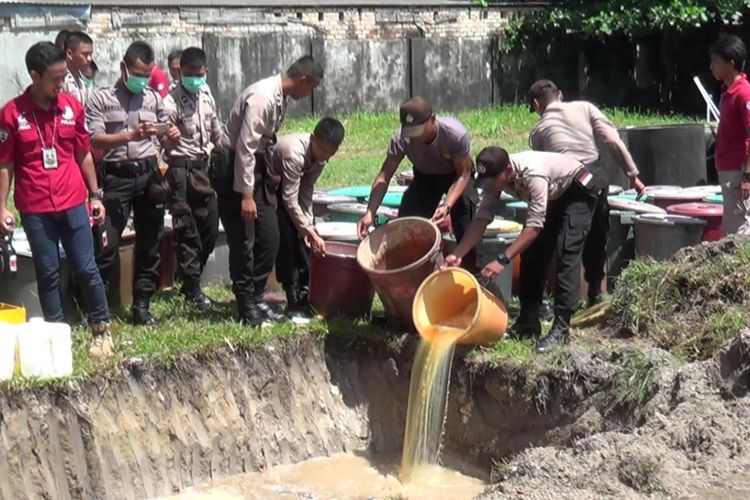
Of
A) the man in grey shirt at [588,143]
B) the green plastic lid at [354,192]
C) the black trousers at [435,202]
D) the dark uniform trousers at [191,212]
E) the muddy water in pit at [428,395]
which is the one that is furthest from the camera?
the green plastic lid at [354,192]

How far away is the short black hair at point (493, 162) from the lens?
8.30 metres

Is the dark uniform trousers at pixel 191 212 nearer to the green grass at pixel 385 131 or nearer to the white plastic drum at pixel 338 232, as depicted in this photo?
the white plastic drum at pixel 338 232

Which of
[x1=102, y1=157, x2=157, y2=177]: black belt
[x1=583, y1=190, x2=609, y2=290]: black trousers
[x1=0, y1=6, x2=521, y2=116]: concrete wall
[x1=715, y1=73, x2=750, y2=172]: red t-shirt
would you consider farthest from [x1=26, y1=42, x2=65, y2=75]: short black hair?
[x1=0, y1=6, x2=521, y2=116]: concrete wall

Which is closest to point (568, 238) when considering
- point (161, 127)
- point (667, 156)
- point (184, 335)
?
point (184, 335)

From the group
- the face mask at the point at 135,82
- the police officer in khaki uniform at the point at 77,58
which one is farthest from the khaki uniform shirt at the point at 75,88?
the face mask at the point at 135,82

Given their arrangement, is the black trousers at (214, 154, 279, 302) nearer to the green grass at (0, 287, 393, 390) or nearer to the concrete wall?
the green grass at (0, 287, 393, 390)

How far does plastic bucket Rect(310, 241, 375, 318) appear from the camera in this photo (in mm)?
9391

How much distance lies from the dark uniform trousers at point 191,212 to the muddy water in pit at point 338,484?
1846 millimetres

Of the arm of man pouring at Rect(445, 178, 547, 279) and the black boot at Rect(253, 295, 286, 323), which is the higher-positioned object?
the arm of man pouring at Rect(445, 178, 547, 279)

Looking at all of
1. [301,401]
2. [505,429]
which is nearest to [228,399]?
[301,401]

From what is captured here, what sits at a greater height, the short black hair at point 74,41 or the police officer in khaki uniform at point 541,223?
the short black hair at point 74,41

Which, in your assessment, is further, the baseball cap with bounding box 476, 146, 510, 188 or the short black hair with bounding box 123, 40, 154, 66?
the short black hair with bounding box 123, 40, 154, 66

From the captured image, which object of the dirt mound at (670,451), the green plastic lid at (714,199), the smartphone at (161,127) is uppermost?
the smartphone at (161,127)

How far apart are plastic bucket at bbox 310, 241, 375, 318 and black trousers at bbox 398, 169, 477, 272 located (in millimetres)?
594
